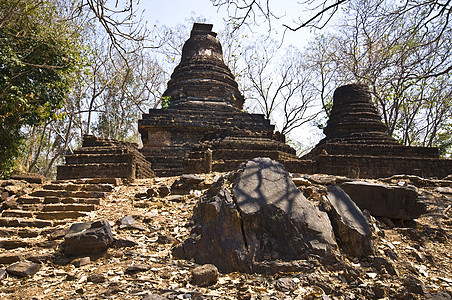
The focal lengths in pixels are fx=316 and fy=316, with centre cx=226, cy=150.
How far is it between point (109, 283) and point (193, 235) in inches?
52.6

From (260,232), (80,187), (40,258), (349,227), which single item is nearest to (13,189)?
(80,187)

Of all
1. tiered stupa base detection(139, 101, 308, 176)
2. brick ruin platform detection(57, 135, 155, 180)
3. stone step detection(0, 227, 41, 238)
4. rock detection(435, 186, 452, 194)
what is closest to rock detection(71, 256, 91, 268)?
stone step detection(0, 227, 41, 238)

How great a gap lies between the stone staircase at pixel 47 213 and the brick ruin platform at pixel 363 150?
819 centimetres

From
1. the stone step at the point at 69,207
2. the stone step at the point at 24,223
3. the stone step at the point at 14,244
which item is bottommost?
the stone step at the point at 14,244

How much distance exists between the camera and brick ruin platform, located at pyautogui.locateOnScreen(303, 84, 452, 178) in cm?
1270

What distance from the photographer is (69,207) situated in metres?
6.97

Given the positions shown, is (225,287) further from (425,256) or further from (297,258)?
(425,256)

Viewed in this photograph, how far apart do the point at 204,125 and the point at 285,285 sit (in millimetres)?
13344

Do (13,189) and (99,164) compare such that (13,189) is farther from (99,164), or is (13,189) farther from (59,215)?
(99,164)

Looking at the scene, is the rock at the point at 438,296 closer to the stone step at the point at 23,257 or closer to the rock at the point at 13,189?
the stone step at the point at 23,257

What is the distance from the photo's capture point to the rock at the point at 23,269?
4.07 metres

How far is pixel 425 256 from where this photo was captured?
179 inches

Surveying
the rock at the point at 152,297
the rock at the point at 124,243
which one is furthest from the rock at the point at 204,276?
the rock at the point at 124,243

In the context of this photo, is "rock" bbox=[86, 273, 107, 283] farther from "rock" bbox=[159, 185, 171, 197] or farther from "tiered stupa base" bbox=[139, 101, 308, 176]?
"tiered stupa base" bbox=[139, 101, 308, 176]
